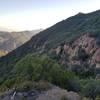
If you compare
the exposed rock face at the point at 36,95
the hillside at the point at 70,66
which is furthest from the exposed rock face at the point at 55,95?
the hillside at the point at 70,66

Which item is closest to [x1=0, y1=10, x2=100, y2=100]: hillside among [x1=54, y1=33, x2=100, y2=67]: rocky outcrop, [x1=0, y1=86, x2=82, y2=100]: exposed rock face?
[x1=54, y1=33, x2=100, y2=67]: rocky outcrop

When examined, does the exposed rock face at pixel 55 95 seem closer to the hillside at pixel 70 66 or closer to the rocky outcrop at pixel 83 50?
the hillside at pixel 70 66

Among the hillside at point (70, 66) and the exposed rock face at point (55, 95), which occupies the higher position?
the exposed rock face at point (55, 95)

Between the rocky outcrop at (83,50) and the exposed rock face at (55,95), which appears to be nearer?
the exposed rock face at (55,95)

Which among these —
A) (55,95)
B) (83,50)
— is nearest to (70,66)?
(83,50)

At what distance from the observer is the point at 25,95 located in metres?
17.3

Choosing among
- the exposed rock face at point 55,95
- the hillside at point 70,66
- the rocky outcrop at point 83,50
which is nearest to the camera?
the exposed rock face at point 55,95

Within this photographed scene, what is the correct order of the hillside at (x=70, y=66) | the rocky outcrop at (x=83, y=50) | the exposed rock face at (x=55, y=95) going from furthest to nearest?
1. the rocky outcrop at (x=83, y=50)
2. the hillside at (x=70, y=66)
3. the exposed rock face at (x=55, y=95)

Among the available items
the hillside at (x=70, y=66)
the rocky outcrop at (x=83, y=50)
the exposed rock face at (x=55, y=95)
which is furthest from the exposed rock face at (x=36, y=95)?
the rocky outcrop at (x=83, y=50)

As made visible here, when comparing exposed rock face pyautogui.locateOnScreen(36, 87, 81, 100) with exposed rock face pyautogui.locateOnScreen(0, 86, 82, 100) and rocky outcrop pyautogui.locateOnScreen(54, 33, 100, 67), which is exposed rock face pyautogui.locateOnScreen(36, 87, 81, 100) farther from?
rocky outcrop pyautogui.locateOnScreen(54, 33, 100, 67)

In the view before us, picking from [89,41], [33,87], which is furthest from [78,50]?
[33,87]

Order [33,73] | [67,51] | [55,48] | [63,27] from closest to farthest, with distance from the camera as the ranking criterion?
[33,73]
[67,51]
[55,48]
[63,27]

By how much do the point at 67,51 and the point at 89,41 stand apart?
11065mm

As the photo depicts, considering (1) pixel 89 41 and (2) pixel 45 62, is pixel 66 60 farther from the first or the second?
(2) pixel 45 62
